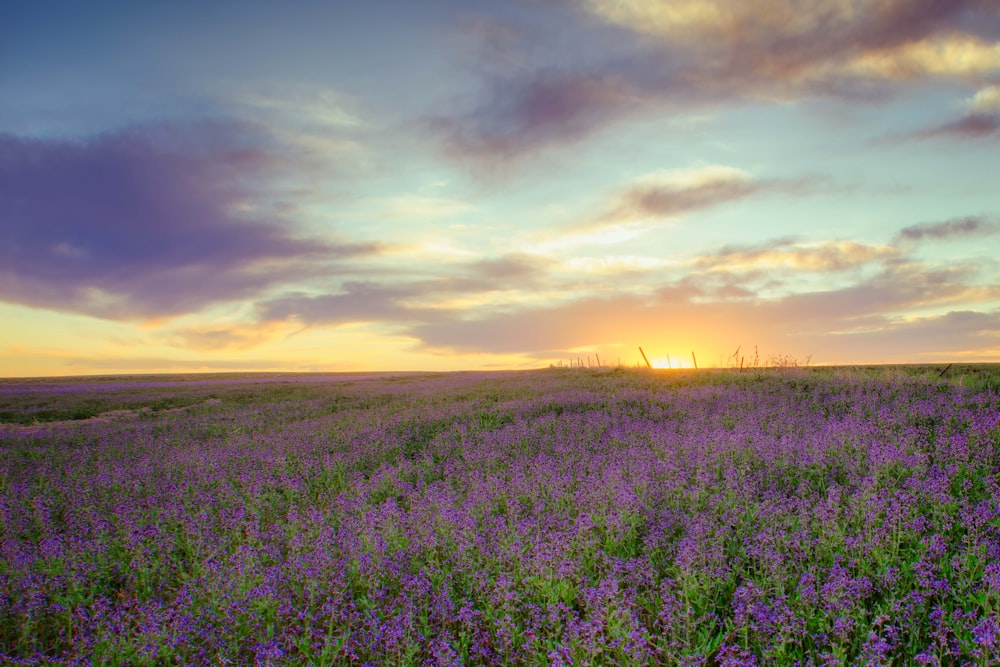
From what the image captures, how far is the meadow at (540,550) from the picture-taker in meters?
3.61

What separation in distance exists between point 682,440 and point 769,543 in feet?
12.9

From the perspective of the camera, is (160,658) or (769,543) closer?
(160,658)

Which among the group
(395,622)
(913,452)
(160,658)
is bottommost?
(160,658)

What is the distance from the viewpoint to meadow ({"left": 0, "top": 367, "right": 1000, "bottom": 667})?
361 centimetres

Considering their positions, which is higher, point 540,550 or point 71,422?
point 540,550

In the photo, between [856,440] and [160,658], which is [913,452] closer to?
[856,440]

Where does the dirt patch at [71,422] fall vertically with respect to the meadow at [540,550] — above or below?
below

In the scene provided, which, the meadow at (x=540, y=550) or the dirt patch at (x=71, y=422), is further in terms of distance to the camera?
the dirt patch at (x=71, y=422)

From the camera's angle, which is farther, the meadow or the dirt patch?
the dirt patch

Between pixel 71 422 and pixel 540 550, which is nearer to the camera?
pixel 540 550

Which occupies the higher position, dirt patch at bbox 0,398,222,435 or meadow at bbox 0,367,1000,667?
meadow at bbox 0,367,1000,667

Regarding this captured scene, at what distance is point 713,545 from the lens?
442cm

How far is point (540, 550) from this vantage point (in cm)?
448

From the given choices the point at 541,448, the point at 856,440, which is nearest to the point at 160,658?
the point at 541,448
